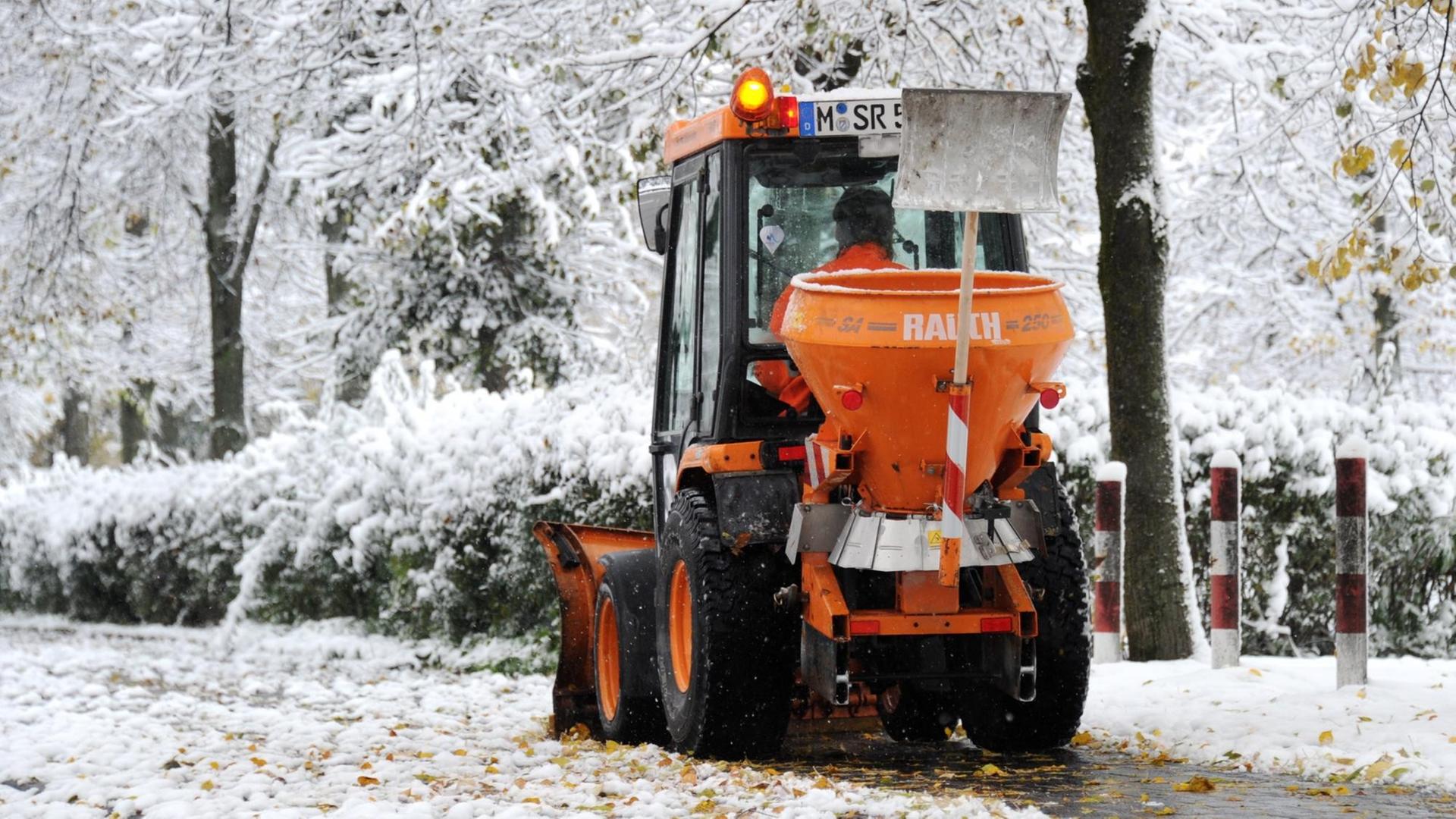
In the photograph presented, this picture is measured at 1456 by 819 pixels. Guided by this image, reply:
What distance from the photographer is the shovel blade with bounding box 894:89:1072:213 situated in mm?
5348

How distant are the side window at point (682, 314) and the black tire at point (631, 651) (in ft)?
2.03

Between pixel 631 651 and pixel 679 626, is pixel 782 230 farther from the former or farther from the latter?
pixel 631 651

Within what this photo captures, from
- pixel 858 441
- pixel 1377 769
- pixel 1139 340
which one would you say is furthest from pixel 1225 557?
pixel 858 441

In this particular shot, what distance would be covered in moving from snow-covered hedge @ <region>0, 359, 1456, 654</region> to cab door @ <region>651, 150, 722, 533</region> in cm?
296

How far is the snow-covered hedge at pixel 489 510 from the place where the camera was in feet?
30.1

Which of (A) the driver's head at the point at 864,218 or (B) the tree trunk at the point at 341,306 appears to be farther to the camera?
(B) the tree trunk at the point at 341,306

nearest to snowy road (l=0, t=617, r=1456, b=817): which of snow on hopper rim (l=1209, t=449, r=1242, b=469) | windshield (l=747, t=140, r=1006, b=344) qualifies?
snow on hopper rim (l=1209, t=449, r=1242, b=469)

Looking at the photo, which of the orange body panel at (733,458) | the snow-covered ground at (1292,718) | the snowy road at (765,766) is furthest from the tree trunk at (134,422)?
the orange body panel at (733,458)

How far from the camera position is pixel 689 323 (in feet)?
23.3

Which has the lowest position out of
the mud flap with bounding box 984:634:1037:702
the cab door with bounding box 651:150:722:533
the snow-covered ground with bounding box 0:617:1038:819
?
the snow-covered ground with bounding box 0:617:1038:819

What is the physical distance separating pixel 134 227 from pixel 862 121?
21822mm

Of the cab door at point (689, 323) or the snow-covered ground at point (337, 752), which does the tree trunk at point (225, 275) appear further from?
the cab door at point (689, 323)

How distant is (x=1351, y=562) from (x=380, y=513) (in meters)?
7.56

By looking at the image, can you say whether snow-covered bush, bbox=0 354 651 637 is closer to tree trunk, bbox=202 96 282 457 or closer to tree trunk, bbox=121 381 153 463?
tree trunk, bbox=202 96 282 457
